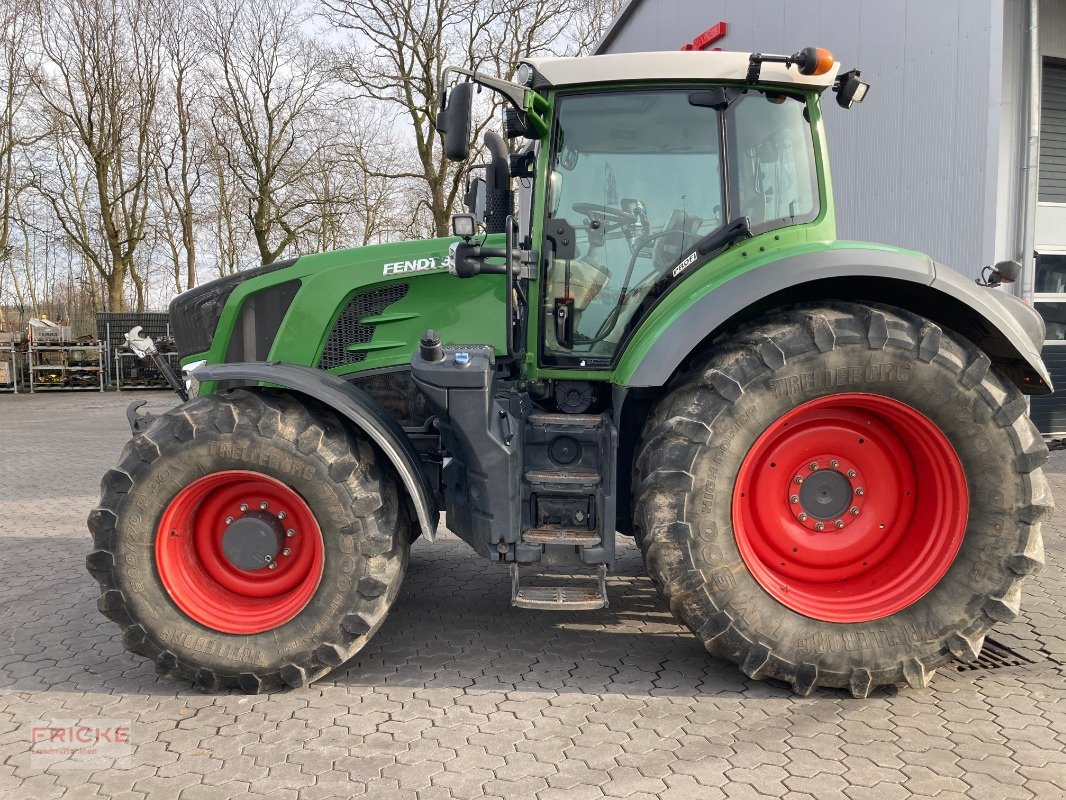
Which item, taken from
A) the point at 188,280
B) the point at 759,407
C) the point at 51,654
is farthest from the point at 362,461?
the point at 188,280

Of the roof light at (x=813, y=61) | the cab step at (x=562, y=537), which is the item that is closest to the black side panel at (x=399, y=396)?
the cab step at (x=562, y=537)

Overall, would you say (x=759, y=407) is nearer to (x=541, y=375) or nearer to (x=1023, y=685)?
(x=541, y=375)

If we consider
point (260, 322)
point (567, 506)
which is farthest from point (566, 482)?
point (260, 322)

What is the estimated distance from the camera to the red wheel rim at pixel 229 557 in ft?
10.9

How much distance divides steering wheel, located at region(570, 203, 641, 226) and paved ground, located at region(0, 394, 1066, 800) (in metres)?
1.96

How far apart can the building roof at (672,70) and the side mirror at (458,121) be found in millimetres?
603

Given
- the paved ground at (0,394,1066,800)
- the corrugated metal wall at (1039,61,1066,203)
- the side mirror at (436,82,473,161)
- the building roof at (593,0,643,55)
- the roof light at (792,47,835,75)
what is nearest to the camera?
the paved ground at (0,394,1066,800)

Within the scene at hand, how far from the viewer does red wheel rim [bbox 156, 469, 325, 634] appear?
3.32 metres

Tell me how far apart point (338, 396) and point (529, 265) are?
40.3 inches

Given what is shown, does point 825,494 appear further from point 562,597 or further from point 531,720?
point 531,720

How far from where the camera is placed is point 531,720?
3057 mm

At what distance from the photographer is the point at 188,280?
2714 cm

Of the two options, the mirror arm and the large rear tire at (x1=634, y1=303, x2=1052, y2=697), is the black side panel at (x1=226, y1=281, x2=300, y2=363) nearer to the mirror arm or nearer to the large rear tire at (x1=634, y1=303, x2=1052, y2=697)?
the mirror arm

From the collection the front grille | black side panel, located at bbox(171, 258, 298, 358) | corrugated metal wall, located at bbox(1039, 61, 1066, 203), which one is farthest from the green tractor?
corrugated metal wall, located at bbox(1039, 61, 1066, 203)
